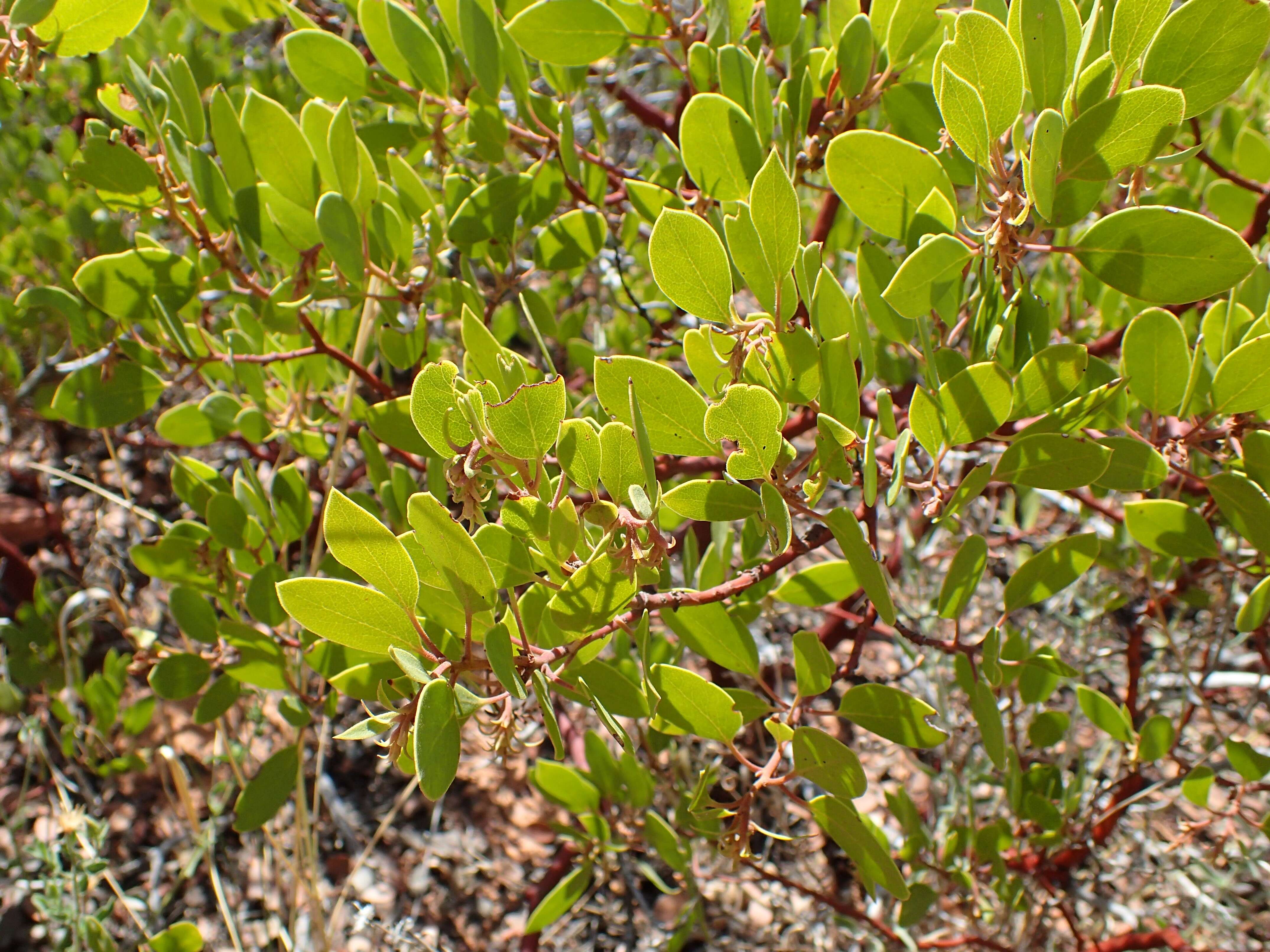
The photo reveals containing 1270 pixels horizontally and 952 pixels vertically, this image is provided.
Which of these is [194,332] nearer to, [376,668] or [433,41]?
[433,41]

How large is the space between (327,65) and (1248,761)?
1348 millimetres

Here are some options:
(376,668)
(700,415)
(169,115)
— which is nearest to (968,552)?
(700,415)

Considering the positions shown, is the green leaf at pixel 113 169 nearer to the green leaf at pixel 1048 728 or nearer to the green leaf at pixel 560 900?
the green leaf at pixel 560 900

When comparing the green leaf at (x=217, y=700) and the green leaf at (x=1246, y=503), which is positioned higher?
the green leaf at (x=1246, y=503)

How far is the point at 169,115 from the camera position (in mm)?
971

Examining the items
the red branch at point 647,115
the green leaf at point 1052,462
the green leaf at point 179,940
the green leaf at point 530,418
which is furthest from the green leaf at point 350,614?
the green leaf at point 179,940

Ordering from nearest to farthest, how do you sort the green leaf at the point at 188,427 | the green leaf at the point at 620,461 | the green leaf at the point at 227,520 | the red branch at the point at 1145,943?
the green leaf at the point at 620,461 → the green leaf at the point at 227,520 → the green leaf at the point at 188,427 → the red branch at the point at 1145,943

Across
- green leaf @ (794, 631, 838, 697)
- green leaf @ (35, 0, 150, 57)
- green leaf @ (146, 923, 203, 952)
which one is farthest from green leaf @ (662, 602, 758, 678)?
green leaf @ (146, 923, 203, 952)

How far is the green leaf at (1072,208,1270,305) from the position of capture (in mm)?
613

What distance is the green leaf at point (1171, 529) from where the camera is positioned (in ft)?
2.85

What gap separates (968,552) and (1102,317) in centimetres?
72

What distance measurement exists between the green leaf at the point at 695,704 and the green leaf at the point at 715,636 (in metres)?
0.06

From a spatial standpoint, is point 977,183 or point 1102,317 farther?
point 1102,317

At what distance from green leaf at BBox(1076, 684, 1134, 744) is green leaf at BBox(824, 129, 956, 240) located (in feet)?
2.25
